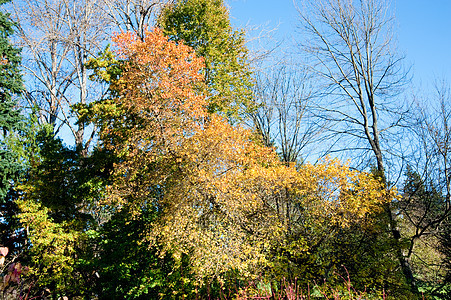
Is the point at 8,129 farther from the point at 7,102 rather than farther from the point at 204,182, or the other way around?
the point at 204,182

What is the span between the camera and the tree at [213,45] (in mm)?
13242

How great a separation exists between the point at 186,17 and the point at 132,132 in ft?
22.3

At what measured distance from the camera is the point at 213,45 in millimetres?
13586

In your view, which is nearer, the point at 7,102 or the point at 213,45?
the point at 7,102

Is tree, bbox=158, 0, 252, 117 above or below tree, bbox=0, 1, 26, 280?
above

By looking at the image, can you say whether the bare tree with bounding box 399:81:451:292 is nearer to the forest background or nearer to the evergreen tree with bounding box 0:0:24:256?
the forest background

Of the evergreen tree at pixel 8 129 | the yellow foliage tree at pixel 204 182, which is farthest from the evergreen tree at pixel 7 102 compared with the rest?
the yellow foliage tree at pixel 204 182

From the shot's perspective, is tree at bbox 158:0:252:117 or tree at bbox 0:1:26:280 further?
tree at bbox 158:0:252:117

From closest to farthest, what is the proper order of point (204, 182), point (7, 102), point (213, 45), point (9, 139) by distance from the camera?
point (204, 182)
point (9, 139)
point (7, 102)
point (213, 45)

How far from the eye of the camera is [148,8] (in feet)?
49.2

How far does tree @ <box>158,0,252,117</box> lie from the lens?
13.2 meters

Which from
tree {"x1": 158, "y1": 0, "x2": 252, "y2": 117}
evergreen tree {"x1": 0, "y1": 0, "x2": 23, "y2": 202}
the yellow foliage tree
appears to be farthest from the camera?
tree {"x1": 158, "y1": 0, "x2": 252, "y2": 117}

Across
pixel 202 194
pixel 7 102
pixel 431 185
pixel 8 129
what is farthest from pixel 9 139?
pixel 431 185

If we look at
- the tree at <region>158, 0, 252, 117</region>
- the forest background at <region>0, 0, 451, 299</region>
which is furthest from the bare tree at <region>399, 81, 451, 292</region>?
the tree at <region>158, 0, 252, 117</region>
